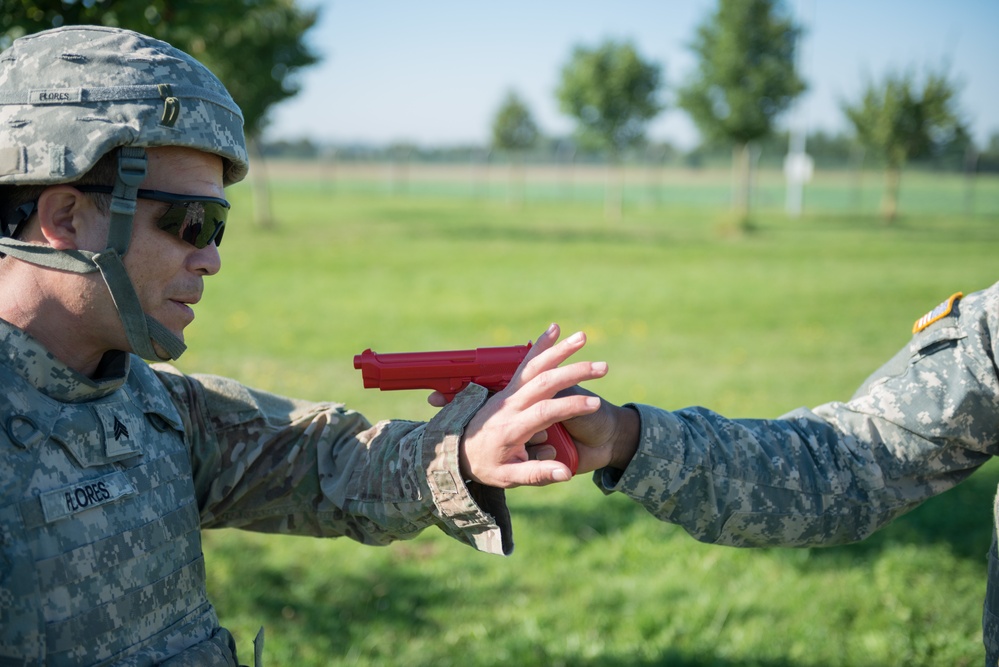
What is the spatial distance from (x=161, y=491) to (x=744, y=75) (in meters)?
30.3

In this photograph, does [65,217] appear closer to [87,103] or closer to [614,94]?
[87,103]

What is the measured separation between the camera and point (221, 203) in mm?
2037

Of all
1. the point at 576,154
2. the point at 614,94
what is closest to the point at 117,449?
the point at 614,94

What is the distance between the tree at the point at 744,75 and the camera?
29.4 meters

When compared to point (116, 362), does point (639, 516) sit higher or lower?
lower

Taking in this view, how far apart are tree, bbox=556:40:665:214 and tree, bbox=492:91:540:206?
485 inches

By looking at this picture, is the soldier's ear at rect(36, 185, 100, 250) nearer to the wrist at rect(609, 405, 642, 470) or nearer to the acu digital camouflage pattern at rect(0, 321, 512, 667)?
the acu digital camouflage pattern at rect(0, 321, 512, 667)

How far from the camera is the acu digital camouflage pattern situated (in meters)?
1.75

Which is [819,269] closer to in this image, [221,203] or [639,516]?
[639,516]

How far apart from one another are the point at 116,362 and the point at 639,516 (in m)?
3.95

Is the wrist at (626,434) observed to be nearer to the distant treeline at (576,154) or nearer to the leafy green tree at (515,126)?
the distant treeline at (576,154)

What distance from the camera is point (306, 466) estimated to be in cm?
232

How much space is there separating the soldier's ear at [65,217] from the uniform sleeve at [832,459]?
53.9 inches

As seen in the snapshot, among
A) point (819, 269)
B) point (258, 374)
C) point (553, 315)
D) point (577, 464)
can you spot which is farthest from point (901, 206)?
point (577, 464)
